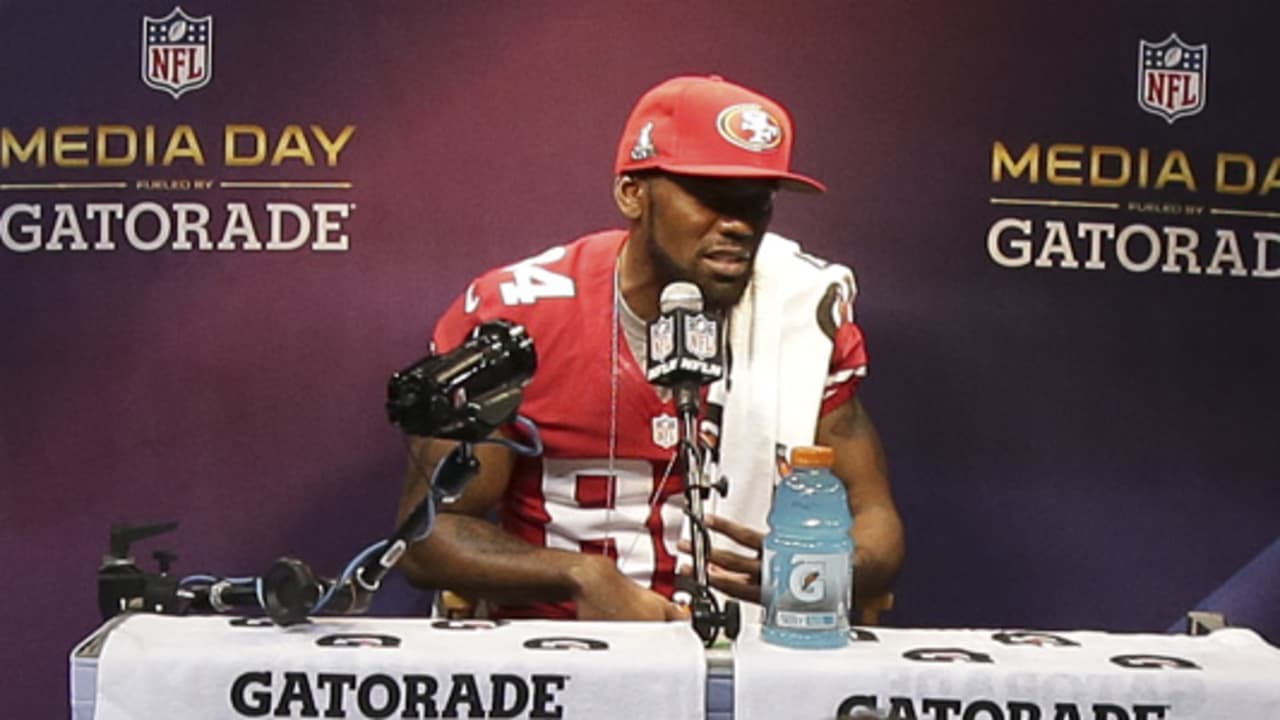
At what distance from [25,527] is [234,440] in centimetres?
49

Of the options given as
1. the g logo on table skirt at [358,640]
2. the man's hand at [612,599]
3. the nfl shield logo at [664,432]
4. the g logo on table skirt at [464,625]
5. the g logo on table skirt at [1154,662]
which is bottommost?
the man's hand at [612,599]

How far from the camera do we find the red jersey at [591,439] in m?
2.78

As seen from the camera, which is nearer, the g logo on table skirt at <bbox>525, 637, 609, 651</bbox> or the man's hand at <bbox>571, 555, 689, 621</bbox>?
the g logo on table skirt at <bbox>525, 637, 609, 651</bbox>

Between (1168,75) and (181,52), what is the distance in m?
2.10

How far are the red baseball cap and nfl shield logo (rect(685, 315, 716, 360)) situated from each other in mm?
875

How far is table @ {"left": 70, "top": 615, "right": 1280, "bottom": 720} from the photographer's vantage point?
1.68 m

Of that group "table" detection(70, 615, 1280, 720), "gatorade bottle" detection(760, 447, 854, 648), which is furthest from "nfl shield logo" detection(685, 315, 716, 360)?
"table" detection(70, 615, 1280, 720)

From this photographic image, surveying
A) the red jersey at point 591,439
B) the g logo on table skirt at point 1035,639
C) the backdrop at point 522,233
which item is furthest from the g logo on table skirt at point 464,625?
the backdrop at point 522,233

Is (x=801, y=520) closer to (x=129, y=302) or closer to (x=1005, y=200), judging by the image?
(x=1005, y=200)

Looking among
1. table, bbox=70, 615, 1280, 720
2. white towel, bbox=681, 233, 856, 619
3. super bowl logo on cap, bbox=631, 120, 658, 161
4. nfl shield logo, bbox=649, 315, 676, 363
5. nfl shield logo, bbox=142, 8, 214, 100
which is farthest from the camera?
nfl shield logo, bbox=142, 8, 214, 100

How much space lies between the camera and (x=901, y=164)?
325 centimetres

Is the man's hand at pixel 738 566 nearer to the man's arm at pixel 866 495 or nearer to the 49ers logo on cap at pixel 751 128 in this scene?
the man's arm at pixel 866 495

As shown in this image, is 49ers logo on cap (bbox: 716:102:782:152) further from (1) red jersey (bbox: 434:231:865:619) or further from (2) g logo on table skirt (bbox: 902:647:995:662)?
(2) g logo on table skirt (bbox: 902:647:995:662)

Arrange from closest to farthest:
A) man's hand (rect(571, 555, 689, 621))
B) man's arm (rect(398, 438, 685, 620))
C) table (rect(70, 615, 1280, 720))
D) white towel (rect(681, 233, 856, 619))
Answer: table (rect(70, 615, 1280, 720)) < man's hand (rect(571, 555, 689, 621)) < man's arm (rect(398, 438, 685, 620)) < white towel (rect(681, 233, 856, 619))
